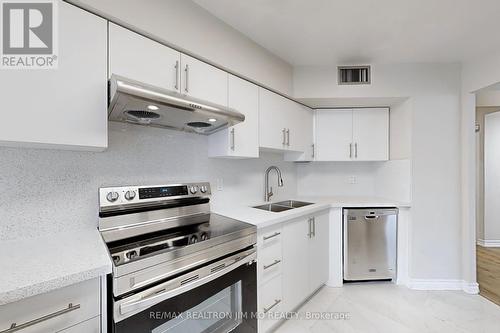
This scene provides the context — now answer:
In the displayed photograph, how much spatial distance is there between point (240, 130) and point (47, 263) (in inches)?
55.8

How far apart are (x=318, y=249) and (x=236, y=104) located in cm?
163

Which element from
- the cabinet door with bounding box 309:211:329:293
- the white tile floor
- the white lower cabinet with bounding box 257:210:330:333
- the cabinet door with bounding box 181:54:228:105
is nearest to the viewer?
the cabinet door with bounding box 181:54:228:105

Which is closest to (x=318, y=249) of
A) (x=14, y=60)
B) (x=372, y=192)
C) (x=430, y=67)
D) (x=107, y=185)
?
(x=372, y=192)

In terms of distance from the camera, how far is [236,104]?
1.90 meters

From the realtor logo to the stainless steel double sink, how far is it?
1940 mm

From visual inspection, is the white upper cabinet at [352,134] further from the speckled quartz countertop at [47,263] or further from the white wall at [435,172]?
the speckled quartz countertop at [47,263]

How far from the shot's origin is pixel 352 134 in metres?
2.90

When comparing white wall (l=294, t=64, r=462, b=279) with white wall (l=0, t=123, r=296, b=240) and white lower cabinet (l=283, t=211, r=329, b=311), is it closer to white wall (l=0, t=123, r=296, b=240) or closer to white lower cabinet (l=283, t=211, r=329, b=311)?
white lower cabinet (l=283, t=211, r=329, b=311)

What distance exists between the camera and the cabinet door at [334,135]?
2.90 meters

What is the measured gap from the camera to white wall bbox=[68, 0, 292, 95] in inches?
49.4

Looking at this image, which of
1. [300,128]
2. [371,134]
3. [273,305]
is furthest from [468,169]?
[273,305]

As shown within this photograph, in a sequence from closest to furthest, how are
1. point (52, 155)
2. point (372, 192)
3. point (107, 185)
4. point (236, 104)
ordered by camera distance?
1. point (52, 155)
2. point (107, 185)
3. point (236, 104)
4. point (372, 192)

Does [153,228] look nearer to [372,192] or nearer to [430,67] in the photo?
[372,192]

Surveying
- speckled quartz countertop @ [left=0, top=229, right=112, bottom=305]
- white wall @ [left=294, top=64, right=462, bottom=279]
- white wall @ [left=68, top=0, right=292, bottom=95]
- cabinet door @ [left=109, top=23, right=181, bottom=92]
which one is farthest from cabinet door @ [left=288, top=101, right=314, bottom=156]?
speckled quartz countertop @ [left=0, top=229, right=112, bottom=305]
